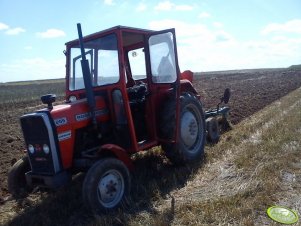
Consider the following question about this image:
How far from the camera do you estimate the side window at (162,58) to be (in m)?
6.17

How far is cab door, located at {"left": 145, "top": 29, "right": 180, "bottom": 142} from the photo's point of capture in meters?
6.12

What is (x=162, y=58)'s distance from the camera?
20.7ft

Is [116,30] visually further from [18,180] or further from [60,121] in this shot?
[18,180]

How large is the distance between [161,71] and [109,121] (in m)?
1.36

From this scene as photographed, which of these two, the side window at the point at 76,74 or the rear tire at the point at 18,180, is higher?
the side window at the point at 76,74

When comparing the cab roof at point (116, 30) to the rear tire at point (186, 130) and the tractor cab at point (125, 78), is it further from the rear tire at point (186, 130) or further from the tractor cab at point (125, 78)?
the rear tire at point (186, 130)

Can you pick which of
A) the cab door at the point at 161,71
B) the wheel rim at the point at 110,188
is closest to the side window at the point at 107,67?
the cab door at the point at 161,71

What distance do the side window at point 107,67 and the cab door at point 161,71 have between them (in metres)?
0.73

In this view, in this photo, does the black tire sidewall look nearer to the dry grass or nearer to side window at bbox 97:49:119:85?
the dry grass

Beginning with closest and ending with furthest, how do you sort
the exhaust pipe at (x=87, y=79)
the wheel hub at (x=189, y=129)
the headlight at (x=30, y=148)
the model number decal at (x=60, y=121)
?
the model number decal at (x=60, y=121) → the exhaust pipe at (x=87, y=79) → the headlight at (x=30, y=148) → the wheel hub at (x=189, y=129)

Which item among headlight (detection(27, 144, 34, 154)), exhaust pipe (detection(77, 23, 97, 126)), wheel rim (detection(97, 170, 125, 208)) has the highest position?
exhaust pipe (detection(77, 23, 97, 126))

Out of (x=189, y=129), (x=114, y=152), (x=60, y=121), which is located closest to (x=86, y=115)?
(x=60, y=121)

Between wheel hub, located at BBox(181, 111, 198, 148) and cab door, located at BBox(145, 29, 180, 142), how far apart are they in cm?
52

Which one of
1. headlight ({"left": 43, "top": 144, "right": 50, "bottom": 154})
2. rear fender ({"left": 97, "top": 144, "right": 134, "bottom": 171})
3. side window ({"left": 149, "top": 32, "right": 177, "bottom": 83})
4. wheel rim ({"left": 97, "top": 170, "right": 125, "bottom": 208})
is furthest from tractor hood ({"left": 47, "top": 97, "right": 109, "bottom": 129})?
side window ({"left": 149, "top": 32, "right": 177, "bottom": 83})
